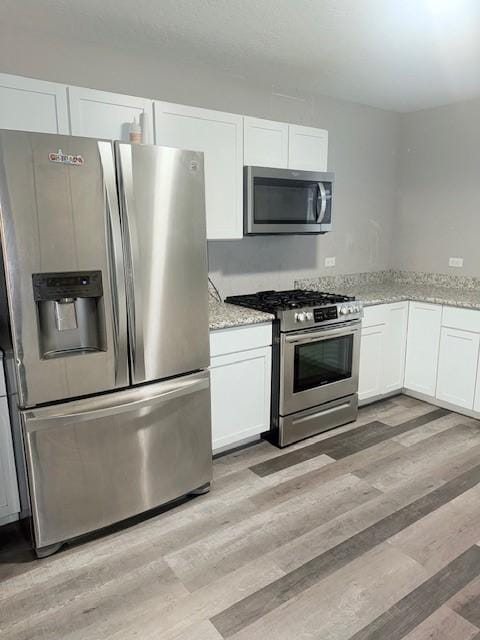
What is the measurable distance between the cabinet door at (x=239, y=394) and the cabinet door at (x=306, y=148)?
4.46 feet

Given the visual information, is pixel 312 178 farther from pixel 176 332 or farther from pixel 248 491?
pixel 248 491

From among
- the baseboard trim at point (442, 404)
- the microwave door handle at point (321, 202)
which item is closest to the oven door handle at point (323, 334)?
the microwave door handle at point (321, 202)

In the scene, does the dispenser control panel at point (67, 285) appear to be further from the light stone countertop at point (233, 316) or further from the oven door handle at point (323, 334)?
the oven door handle at point (323, 334)

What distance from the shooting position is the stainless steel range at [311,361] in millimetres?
2967

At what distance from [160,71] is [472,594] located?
129 inches

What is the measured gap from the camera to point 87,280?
77.7 inches

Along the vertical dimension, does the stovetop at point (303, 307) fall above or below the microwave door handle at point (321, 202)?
below

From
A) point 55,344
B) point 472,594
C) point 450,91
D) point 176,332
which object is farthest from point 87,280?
point 450,91

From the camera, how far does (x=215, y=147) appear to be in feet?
9.09

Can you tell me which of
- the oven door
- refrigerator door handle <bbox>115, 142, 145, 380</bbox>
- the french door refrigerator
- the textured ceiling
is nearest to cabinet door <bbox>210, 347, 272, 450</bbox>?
the oven door

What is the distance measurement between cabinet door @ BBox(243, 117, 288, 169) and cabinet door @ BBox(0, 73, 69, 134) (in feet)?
3.76

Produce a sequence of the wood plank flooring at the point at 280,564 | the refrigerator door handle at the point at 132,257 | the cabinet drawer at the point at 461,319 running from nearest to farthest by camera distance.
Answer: the wood plank flooring at the point at 280,564, the refrigerator door handle at the point at 132,257, the cabinet drawer at the point at 461,319

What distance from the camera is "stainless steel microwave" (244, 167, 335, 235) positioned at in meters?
2.96

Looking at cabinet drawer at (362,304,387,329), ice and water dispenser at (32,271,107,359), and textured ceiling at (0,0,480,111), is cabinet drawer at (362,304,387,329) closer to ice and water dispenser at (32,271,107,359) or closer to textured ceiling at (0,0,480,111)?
textured ceiling at (0,0,480,111)
